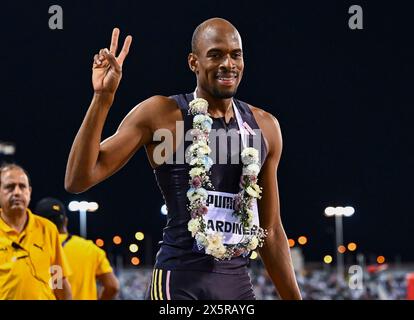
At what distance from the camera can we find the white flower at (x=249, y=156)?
4.43 m

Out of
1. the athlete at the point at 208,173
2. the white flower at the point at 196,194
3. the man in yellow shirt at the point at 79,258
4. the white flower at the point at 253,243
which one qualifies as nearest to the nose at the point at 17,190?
the man in yellow shirt at the point at 79,258

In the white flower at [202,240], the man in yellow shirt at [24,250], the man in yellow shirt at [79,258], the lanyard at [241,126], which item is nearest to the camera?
the white flower at [202,240]

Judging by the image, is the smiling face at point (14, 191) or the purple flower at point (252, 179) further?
the smiling face at point (14, 191)

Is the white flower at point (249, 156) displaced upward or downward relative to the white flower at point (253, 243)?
upward

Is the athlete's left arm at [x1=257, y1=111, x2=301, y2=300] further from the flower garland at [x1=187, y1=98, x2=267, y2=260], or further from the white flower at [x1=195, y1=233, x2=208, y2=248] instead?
the white flower at [x1=195, y1=233, x2=208, y2=248]

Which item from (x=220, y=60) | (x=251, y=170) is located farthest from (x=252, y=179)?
(x=220, y=60)

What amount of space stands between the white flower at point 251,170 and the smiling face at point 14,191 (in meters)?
2.84

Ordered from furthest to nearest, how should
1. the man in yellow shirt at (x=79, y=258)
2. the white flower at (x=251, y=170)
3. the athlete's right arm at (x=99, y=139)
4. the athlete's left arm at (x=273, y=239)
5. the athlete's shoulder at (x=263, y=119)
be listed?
the man in yellow shirt at (x=79, y=258)
the athlete's shoulder at (x=263, y=119)
the athlete's left arm at (x=273, y=239)
the white flower at (x=251, y=170)
the athlete's right arm at (x=99, y=139)

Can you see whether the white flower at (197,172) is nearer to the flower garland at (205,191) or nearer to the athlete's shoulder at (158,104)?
the flower garland at (205,191)

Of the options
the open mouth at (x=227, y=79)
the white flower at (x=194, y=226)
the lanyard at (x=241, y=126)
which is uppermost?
the open mouth at (x=227, y=79)

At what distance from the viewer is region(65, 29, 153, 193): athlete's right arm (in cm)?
386

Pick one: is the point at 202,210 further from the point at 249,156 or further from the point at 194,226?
the point at 249,156

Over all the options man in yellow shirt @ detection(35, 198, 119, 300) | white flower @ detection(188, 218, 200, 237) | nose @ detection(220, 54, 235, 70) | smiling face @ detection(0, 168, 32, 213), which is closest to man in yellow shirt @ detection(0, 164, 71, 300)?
smiling face @ detection(0, 168, 32, 213)

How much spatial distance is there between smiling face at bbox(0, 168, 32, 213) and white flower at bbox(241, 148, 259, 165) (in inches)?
112
